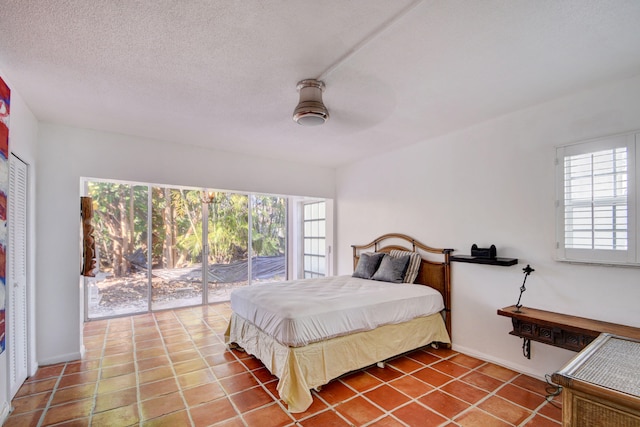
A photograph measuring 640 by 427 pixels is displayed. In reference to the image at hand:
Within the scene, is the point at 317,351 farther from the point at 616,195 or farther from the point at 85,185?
the point at 85,185

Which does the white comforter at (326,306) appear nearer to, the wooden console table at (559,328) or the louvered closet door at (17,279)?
the wooden console table at (559,328)

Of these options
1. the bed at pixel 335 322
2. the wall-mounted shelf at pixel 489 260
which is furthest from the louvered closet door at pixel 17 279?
the wall-mounted shelf at pixel 489 260

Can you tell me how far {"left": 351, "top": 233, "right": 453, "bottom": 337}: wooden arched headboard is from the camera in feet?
11.8

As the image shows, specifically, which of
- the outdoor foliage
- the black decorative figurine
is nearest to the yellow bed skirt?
the black decorative figurine

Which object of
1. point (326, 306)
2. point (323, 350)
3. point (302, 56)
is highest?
point (302, 56)

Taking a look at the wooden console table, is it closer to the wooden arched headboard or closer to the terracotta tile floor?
the terracotta tile floor

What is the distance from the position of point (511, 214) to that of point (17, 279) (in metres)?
4.65

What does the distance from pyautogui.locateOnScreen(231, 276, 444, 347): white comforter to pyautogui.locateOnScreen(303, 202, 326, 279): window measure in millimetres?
2310

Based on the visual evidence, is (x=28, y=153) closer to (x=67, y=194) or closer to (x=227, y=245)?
(x=67, y=194)

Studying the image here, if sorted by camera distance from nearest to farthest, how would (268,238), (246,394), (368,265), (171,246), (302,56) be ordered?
(302,56) → (246,394) → (368,265) → (171,246) → (268,238)

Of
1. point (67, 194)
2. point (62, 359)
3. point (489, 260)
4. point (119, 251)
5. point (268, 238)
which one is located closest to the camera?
point (489, 260)

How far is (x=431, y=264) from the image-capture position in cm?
378

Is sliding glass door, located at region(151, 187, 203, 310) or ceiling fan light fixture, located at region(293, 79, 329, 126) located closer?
ceiling fan light fixture, located at region(293, 79, 329, 126)

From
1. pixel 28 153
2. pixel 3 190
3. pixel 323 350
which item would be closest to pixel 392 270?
pixel 323 350
